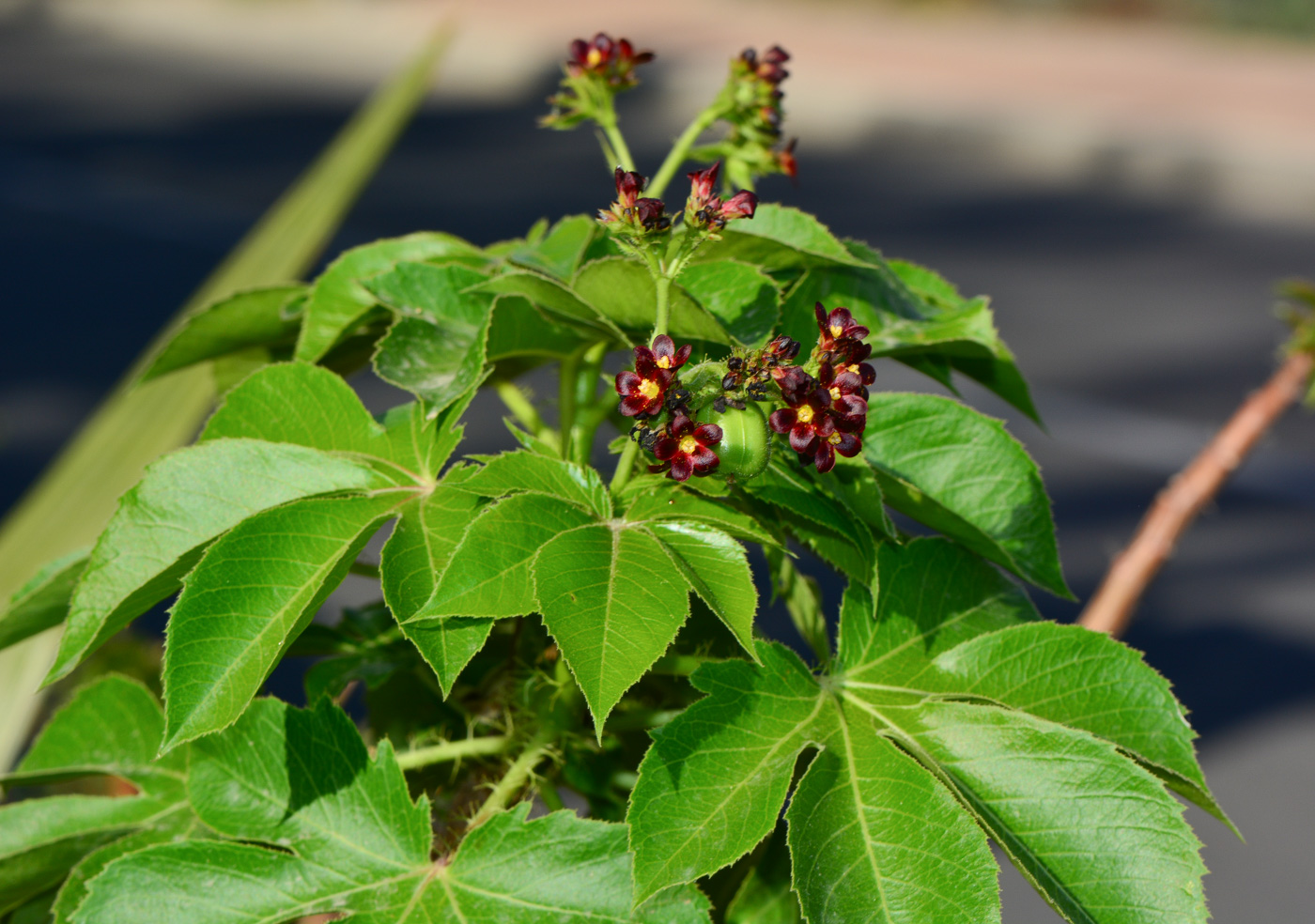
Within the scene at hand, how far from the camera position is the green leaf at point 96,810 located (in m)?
0.63

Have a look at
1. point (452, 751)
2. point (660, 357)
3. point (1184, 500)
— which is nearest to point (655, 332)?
point (660, 357)

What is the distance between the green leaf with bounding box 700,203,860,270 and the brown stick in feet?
1.25

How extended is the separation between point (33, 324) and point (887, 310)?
504 centimetres

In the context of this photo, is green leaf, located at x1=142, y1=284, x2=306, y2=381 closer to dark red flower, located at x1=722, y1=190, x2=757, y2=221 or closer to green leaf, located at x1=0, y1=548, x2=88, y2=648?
green leaf, located at x1=0, y1=548, x2=88, y2=648

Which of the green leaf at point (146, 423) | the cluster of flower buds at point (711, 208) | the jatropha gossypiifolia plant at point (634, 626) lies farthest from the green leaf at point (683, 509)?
Result: the green leaf at point (146, 423)

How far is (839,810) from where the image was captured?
52 centimetres

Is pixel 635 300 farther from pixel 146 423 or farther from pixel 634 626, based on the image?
pixel 146 423

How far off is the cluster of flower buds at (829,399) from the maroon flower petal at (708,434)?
24mm

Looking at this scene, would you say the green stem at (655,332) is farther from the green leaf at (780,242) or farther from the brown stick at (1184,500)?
the brown stick at (1184,500)

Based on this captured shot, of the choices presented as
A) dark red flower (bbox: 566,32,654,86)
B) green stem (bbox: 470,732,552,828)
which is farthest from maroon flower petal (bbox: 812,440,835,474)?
dark red flower (bbox: 566,32,654,86)

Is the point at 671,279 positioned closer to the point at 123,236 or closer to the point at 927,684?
the point at 927,684

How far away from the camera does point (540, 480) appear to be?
1.66 ft

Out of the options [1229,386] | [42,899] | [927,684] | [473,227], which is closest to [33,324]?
[473,227]

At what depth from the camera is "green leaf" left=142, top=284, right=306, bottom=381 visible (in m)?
0.69
